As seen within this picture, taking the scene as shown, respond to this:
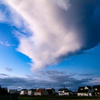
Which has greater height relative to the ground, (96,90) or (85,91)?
(96,90)

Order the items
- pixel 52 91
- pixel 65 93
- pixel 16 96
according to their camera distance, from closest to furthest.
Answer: pixel 16 96
pixel 65 93
pixel 52 91

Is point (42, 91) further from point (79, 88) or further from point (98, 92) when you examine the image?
point (98, 92)

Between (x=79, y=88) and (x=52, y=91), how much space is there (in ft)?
108

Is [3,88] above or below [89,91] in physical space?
above

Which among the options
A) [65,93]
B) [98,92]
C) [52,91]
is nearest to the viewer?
[98,92]

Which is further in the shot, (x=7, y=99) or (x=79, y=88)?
(x=79, y=88)

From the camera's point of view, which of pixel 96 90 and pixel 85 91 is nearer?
pixel 96 90

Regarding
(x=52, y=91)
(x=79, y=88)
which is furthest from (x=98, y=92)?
(x=52, y=91)

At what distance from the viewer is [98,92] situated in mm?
85750

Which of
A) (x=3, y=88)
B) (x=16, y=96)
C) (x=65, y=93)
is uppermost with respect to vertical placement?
(x=3, y=88)

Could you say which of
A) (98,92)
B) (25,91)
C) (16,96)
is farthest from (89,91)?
(16,96)

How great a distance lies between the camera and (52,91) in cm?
11512

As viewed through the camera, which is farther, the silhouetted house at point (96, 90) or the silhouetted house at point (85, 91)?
the silhouetted house at point (85, 91)

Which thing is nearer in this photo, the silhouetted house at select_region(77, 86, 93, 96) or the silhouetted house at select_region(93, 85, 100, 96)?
the silhouetted house at select_region(93, 85, 100, 96)
